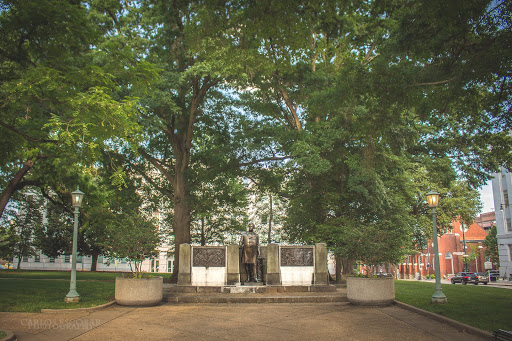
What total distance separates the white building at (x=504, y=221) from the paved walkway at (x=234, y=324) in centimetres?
4239

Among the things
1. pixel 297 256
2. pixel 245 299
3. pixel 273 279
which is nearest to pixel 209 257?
pixel 273 279

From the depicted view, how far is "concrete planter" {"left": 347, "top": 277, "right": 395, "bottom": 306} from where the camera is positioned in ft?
41.8

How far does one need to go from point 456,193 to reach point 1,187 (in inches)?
1269

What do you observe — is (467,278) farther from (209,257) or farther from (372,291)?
(209,257)

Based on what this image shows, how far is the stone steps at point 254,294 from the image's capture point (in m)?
14.0

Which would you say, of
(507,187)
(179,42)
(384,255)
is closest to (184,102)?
(179,42)

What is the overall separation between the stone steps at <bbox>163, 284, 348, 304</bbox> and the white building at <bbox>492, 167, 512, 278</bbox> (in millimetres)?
38917

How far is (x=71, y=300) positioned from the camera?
1308cm

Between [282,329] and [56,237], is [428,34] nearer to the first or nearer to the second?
[282,329]

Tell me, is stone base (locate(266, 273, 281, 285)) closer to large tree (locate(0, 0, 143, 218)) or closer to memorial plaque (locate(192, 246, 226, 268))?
memorial plaque (locate(192, 246, 226, 268))

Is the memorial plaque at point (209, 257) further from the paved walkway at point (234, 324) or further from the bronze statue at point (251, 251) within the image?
the paved walkway at point (234, 324)

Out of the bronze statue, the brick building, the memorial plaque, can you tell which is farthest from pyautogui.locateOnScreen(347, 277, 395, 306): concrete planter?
the brick building

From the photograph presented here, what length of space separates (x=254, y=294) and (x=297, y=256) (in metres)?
2.53

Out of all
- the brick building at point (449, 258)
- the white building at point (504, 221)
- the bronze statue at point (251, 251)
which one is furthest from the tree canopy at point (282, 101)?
the brick building at point (449, 258)
